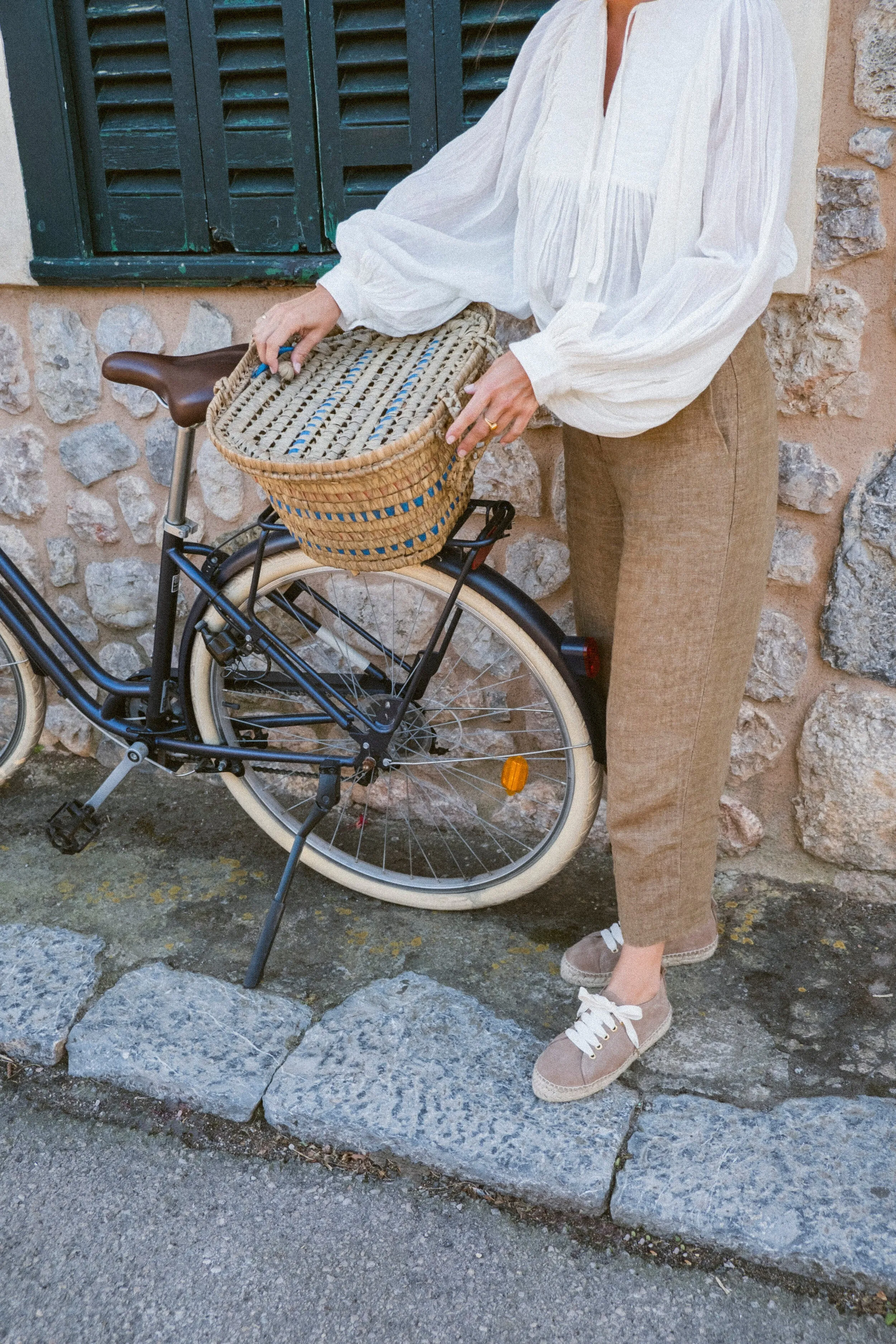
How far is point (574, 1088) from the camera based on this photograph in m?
1.92

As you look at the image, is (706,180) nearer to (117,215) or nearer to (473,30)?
(473,30)

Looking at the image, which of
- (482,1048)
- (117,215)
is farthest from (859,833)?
(117,215)

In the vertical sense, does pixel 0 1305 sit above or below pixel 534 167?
below

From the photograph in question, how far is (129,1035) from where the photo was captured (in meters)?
2.11

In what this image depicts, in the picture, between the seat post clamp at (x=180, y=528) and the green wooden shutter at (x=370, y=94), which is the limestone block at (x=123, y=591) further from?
the green wooden shutter at (x=370, y=94)

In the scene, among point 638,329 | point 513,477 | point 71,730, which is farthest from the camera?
point 71,730

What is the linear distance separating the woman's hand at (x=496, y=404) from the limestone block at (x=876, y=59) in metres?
0.92

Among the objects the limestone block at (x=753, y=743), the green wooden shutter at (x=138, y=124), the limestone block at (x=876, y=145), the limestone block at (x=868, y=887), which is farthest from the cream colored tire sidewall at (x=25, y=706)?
the limestone block at (x=876, y=145)

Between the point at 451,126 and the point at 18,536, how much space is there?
4.96 ft

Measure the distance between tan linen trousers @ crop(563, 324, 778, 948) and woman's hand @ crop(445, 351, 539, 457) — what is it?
23cm

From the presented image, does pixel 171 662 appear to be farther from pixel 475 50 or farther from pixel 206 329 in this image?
pixel 475 50

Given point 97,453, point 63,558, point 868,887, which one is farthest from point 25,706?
point 868,887

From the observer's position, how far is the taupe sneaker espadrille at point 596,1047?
1.92 meters

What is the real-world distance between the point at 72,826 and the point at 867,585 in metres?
1.81
